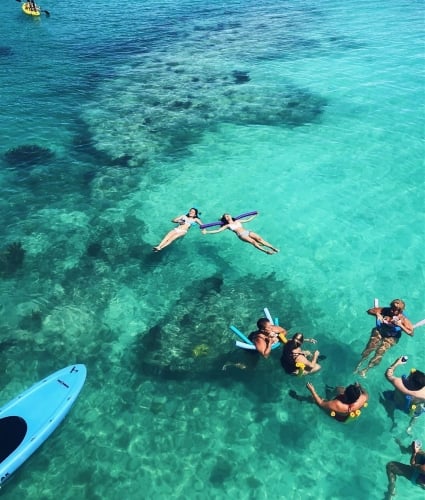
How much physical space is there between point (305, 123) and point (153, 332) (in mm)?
18048

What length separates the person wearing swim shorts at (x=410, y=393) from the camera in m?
11.2

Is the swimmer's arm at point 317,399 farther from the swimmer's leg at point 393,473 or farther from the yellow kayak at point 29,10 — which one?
the yellow kayak at point 29,10

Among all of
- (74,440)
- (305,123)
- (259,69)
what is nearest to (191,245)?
(74,440)

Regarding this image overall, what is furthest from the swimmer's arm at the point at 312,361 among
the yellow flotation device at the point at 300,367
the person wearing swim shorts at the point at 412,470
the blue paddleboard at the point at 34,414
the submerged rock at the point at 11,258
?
the submerged rock at the point at 11,258

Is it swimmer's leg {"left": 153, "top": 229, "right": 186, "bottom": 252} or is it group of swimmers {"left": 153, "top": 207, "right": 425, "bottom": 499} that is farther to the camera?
swimmer's leg {"left": 153, "top": 229, "right": 186, "bottom": 252}

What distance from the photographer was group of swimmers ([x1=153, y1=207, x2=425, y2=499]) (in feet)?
35.8

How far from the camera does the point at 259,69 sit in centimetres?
3331

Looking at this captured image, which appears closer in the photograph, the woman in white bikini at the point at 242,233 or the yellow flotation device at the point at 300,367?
the yellow flotation device at the point at 300,367

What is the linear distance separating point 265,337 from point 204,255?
5.63 metres

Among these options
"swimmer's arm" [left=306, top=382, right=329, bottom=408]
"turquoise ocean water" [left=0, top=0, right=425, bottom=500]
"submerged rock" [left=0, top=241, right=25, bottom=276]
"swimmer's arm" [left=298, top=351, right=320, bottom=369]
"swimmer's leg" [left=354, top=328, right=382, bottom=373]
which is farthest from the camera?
"submerged rock" [left=0, top=241, right=25, bottom=276]

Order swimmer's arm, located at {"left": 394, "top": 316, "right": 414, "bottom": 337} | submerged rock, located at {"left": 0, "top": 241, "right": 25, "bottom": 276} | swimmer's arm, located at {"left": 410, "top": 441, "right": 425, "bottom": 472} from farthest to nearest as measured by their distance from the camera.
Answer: submerged rock, located at {"left": 0, "top": 241, "right": 25, "bottom": 276} → swimmer's arm, located at {"left": 394, "top": 316, "right": 414, "bottom": 337} → swimmer's arm, located at {"left": 410, "top": 441, "right": 425, "bottom": 472}

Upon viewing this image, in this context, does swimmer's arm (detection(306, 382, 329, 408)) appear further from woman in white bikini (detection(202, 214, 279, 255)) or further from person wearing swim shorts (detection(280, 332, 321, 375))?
woman in white bikini (detection(202, 214, 279, 255))

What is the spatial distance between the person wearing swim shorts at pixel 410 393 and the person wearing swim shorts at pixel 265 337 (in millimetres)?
3450

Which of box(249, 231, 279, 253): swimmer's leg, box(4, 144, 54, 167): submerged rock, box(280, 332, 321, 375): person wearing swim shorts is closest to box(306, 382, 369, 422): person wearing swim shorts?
box(280, 332, 321, 375): person wearing swim shorts
